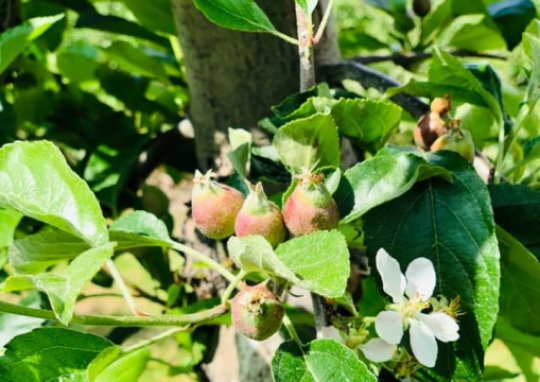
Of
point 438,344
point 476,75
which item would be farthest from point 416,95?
point 438,344

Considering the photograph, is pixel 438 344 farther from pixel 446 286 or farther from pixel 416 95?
pixel 416 95

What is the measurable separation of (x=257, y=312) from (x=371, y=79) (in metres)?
0.38

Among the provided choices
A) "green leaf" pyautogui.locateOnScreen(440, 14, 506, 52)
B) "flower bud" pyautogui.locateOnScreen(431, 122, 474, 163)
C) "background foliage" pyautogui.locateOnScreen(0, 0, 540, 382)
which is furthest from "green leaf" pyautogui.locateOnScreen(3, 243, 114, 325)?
"green leaf" pyautogui.locateOnScreen(440, 14, 506, 52)

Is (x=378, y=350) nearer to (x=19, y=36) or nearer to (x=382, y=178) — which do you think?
(x=382, y=178)

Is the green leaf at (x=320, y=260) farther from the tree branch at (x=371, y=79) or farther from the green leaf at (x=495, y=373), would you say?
the green leaf at (x=495, y=373)

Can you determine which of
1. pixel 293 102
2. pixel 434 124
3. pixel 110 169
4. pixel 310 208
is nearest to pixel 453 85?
pixel 434 124

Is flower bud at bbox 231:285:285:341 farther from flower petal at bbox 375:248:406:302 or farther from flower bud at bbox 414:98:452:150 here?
flower bud at bbox 414:98:452:150

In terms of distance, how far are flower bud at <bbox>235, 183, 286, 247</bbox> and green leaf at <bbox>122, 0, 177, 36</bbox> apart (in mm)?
496

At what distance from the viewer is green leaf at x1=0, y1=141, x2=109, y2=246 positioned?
63 centimetres

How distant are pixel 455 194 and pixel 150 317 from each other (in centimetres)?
26

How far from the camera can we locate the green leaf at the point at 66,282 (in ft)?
1.61

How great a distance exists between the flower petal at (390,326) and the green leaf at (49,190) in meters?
0.23

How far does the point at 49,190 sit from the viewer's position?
645 mm

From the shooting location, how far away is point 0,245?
2.67ft
